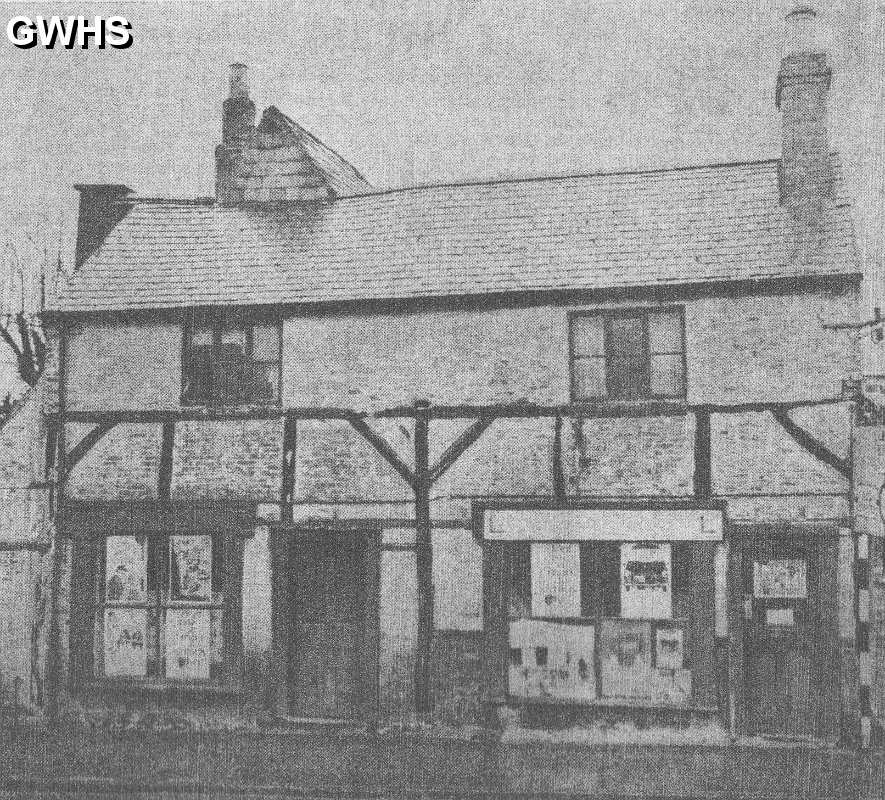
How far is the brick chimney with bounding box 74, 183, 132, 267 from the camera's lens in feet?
20.2

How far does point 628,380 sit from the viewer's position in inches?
235

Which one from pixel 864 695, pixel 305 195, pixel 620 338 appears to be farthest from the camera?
pixel 305 195

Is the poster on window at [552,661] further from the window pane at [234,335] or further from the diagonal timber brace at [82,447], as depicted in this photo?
the diagonal timber brace at [82,447]

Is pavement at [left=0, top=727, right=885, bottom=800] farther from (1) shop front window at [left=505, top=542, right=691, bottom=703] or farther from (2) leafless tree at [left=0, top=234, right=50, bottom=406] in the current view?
(2) leafless tree at [left=0, top=234, right=50, bottom=406]

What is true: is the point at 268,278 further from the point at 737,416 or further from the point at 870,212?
the point at 870,212

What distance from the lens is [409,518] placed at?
244 inches

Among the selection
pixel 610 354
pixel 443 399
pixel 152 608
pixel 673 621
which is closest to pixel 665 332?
pixel 610 354

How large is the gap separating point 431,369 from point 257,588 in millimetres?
1744

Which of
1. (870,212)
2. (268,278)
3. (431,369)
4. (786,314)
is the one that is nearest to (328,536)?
(431,369)

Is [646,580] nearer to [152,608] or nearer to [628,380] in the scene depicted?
[628,380]

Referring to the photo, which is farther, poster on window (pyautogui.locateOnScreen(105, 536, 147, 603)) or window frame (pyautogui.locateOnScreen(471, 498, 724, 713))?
poster on window (pyautogui.locateOnScreen(105, 536, 147, 603))

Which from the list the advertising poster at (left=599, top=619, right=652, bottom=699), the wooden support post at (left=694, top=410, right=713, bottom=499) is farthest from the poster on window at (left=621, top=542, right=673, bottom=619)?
the wooden support post at (left=694, top=410, right=713, bottom=499)

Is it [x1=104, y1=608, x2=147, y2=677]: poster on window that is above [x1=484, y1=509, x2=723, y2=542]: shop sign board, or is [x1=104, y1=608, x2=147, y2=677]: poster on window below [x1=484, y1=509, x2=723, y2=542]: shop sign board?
below

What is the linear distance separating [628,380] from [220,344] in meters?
2.51
